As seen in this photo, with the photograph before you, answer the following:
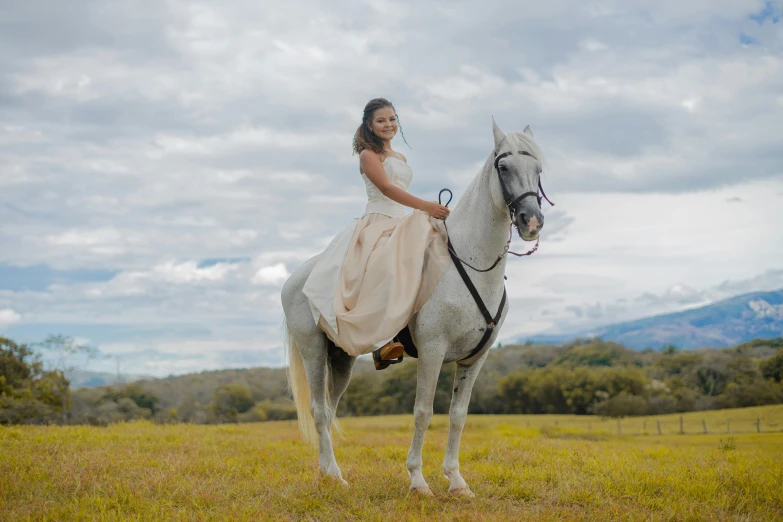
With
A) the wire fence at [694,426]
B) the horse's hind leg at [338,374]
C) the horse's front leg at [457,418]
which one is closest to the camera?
the horse's front leg at [457,418]

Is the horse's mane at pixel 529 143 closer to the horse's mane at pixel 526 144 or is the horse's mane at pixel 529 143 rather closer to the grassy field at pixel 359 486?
the horse's mane at pixel 526 144

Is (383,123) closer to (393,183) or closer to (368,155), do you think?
(368,155)

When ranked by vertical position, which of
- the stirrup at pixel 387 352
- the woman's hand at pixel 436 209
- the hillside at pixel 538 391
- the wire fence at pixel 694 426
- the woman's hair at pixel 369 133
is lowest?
the wire fence at pixel 694 426

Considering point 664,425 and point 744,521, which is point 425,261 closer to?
point 744,521

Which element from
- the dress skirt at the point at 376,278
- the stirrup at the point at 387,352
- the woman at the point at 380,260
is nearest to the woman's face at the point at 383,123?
the woman at the point at 380,260

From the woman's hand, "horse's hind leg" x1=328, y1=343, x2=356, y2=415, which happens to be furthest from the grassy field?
the woman's hand

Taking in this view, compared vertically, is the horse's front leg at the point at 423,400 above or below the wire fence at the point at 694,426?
above

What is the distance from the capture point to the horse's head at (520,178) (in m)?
5.36

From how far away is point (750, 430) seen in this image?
4206 centimetres

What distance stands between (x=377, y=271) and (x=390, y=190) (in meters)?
0.91

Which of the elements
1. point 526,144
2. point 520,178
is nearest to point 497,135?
point 526,144

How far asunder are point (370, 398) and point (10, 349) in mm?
50604

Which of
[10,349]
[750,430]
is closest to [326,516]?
[10,349]

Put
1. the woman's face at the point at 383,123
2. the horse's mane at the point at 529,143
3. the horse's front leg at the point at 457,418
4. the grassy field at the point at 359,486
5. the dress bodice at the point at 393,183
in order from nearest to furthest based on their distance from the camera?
the grassy field at the point at 359,486 < the horse's mane at the point at 529,143 < the horse's front leg at the point at 457,418 < the dress bodice at the point at 393,183 < the woman's face at the point at 383,123
